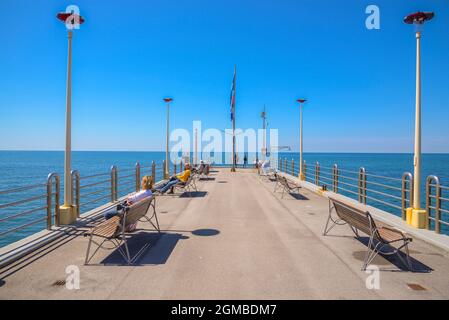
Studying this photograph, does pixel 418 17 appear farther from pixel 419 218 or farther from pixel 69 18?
pixel 69 18

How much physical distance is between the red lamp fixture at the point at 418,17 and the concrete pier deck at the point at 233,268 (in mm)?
4791

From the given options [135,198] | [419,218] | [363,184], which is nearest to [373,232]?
[419,218]

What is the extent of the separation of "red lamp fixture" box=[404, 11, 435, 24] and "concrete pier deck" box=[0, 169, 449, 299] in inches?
189

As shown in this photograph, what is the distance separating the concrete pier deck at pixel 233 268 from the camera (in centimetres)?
332

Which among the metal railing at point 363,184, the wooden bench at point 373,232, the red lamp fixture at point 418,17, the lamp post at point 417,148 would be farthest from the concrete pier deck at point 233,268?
the red lamp fixture at point 418,17

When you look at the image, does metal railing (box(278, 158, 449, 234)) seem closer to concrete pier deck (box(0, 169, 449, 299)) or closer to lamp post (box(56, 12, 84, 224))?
concrete pier deck (box(0, 169, 449, 299))

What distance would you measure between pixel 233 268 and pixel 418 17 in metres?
6.61

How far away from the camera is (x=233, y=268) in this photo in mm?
4000

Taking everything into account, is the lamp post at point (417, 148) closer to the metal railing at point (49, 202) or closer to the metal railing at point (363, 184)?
the metal railing at point (363, 184)

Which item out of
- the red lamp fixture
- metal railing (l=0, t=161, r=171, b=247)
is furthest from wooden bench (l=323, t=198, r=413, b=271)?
metal railing (l=0, t=161, r=171, b=247)

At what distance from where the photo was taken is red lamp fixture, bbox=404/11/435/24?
5838 millimetres
